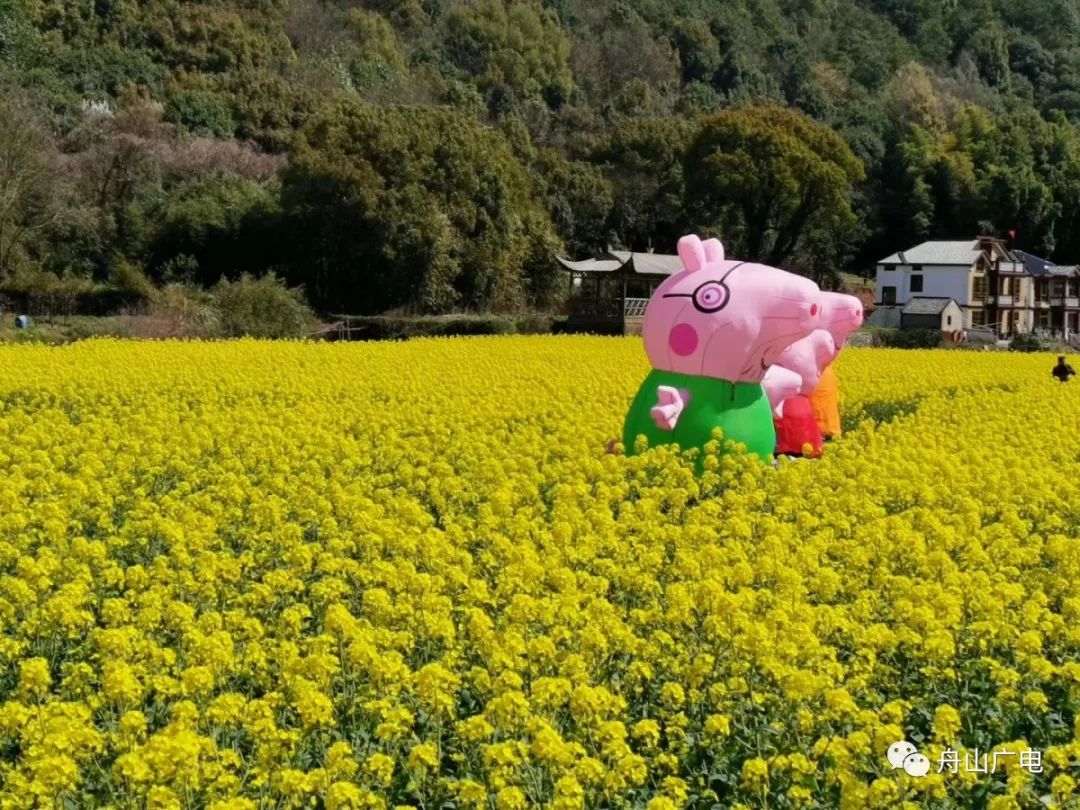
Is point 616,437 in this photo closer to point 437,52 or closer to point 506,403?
point 506,403

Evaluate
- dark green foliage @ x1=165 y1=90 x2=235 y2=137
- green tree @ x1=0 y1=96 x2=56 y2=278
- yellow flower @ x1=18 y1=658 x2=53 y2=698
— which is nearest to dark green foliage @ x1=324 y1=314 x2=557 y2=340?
green tree @ x1=0 y1=96 x2=56 y2=278

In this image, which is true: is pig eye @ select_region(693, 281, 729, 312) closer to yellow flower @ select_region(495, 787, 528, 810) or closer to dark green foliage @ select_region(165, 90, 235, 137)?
yellow flower @ select_region(495, 787, 528, 810)

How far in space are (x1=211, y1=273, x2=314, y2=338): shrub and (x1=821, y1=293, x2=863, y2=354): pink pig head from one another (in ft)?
64.8

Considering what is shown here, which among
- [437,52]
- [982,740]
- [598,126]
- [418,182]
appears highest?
[437,52]

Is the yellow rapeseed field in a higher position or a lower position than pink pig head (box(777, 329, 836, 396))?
lower

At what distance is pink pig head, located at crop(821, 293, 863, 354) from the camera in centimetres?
1218

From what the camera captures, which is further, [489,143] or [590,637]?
[489,143]

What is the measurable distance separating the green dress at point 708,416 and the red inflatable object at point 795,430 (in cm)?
88

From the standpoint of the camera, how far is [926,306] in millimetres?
44031

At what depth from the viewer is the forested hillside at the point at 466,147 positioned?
121 ft

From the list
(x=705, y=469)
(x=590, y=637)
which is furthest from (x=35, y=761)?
(x=705, y=469)

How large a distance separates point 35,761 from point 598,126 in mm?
58844

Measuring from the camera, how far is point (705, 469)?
30.5 ft

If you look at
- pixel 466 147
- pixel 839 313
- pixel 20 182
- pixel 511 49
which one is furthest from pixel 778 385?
pixel 511 49
